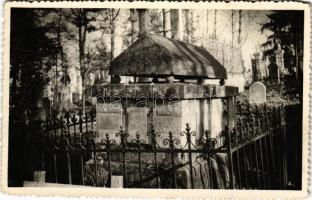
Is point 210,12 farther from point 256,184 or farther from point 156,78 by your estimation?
point 256,184

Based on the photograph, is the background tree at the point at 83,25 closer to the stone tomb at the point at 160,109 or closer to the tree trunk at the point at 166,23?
the stone tomb at the point at 160,109

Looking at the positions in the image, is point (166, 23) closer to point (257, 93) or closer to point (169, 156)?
point (257, 93)

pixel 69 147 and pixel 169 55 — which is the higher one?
pixel 169 55

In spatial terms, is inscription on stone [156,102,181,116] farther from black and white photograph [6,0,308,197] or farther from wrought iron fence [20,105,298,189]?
wrought iron fence [20,105,298,189]

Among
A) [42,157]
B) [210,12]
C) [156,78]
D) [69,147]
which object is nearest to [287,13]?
[210,12]

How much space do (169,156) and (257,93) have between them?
1083mm

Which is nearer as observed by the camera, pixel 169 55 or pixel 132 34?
pixel 169 55

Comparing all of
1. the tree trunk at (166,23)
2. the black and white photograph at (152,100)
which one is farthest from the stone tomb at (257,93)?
the tree trunk at (166,23)

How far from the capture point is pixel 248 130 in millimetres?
3744

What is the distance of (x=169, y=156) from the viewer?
11.9 ft

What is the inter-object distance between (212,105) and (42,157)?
71.4 inches

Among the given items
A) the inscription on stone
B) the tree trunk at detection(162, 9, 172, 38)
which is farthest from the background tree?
the inscription on stone

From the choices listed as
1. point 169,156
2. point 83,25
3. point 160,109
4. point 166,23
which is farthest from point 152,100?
point 83,25

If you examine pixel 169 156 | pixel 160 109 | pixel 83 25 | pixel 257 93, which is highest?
pixel 83 25
